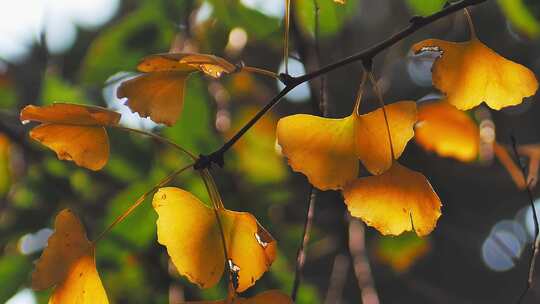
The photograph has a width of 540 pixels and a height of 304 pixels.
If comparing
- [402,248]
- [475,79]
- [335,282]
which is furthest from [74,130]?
[402,248]

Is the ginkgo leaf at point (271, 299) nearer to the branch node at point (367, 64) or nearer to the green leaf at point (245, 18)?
the branch node at point (367, 64)

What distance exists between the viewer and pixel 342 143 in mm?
484

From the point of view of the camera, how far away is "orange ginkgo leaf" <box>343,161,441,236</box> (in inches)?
19.0

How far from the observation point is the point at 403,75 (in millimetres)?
1696

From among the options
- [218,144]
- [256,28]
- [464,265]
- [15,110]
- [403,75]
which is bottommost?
[464,265]

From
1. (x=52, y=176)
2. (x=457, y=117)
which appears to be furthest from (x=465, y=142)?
(x=52, y=176)

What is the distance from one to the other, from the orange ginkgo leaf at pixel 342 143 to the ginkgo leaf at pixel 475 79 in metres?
0.03

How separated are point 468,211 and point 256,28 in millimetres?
1011

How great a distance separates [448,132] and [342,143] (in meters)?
0.39

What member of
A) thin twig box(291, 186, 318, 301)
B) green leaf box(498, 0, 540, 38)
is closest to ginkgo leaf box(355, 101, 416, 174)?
thin twig box(291, 186, 318, 301)

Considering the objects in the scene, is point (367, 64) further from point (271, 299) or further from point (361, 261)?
point (361, 261)

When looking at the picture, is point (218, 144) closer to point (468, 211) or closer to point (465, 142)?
point (465, 142)

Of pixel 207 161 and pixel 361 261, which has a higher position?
pixel 207 161

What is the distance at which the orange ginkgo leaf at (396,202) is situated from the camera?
483mm
